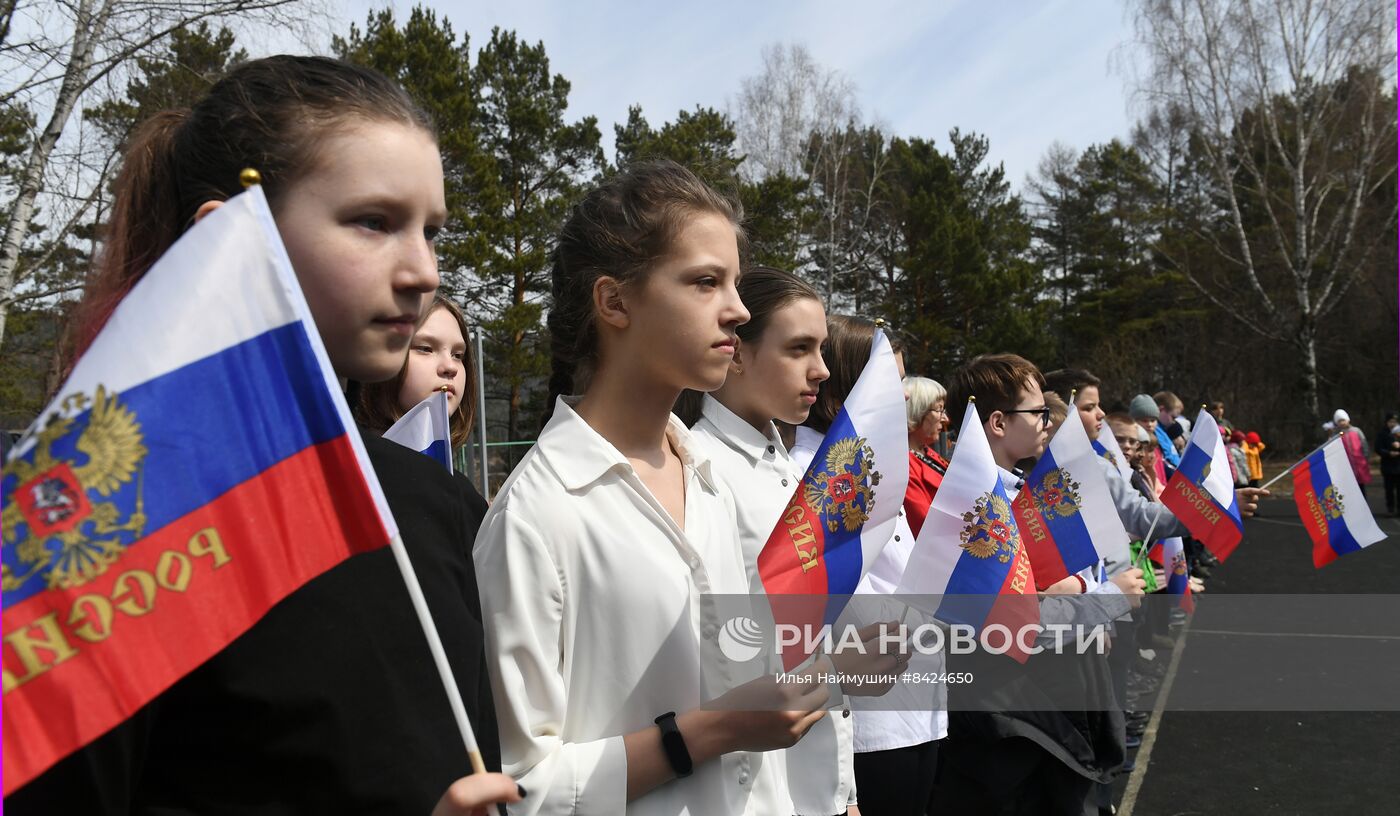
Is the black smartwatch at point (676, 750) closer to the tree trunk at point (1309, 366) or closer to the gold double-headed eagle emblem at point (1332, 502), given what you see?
the gold double-headed eagle emblem at point (1332, 502)

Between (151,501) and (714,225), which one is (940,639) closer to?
(714,225)

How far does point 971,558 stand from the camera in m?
3.02

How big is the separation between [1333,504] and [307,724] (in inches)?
270

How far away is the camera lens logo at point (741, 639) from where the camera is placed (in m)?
1.89

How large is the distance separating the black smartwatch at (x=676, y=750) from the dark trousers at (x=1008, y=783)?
2.14 metres

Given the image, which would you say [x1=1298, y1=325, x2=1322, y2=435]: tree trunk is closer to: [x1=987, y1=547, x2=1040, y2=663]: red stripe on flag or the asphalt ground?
the asphalt ground

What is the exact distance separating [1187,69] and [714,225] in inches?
1040

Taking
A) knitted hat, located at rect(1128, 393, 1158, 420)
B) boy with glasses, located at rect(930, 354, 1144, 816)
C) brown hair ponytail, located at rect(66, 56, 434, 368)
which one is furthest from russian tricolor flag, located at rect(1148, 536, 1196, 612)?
brown hair ponytail, located at rect(66, 56, 434, 368)

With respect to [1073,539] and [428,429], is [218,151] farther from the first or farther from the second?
[1073,539]

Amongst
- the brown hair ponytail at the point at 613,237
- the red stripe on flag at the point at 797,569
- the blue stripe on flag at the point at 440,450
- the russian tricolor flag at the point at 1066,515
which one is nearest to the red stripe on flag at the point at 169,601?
the brown hair ponytail at the point at 613,237

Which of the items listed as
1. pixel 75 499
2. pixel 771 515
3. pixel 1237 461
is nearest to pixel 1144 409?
pixel 1237 461

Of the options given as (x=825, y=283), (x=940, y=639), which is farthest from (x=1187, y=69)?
(x=940, y=639)

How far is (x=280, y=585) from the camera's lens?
3.52 ft

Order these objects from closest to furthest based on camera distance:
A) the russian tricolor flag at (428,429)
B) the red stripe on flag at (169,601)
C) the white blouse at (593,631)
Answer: the red stripe on flag at (169,601), the white blouse at (593,631), the russian tricolor flag at (428,429)
